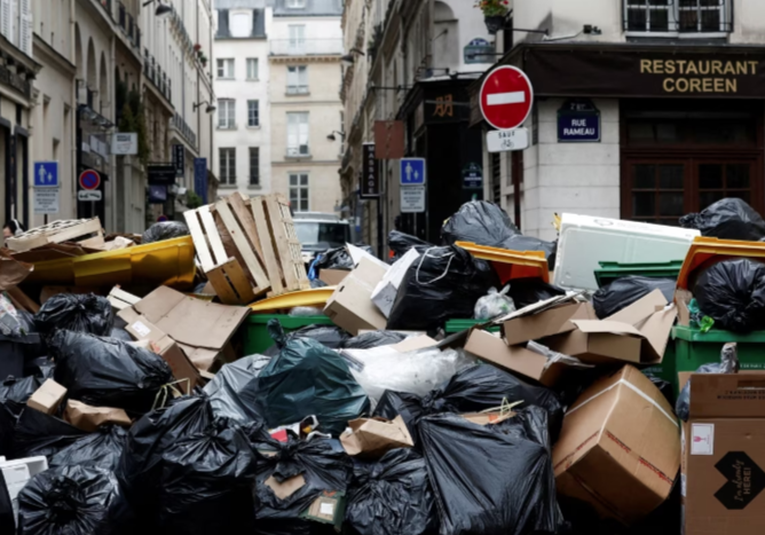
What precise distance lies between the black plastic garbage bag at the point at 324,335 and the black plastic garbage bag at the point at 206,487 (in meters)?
2.33

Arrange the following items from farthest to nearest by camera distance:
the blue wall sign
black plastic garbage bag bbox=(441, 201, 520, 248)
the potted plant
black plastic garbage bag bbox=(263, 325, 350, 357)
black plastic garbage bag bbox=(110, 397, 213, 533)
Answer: the potted plant
the blue wall sign
black plastic garbage bag bbox=(441, 201, 520, 248)
black plastic garbage bag bbox=(263, 325, 350, 357)
black plastic garbage bag bbox=(110, 397, 213, 533)

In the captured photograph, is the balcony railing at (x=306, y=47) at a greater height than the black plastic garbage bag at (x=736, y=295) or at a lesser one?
greater

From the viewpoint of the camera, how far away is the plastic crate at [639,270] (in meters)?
6.75

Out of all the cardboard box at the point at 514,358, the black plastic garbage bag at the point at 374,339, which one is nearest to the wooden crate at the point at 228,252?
the black plastic garbage bag at the point at 374,339

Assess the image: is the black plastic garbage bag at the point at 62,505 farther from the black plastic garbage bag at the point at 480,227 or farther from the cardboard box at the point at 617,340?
the black plastic garbage bag at the point at 480,227

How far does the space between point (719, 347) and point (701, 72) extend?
34.7 ft

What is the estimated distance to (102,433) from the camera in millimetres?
5328

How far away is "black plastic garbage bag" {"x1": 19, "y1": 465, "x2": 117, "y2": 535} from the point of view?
4516 mm

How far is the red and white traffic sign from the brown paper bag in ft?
15.9

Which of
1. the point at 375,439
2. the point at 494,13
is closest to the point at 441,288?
the point at 375,439

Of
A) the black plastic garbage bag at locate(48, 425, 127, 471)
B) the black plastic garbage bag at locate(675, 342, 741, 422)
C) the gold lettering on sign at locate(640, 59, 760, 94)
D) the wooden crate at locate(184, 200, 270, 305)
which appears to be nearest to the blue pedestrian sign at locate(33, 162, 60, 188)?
the gold lettering on sign at locate(640, 59, 760, 94)

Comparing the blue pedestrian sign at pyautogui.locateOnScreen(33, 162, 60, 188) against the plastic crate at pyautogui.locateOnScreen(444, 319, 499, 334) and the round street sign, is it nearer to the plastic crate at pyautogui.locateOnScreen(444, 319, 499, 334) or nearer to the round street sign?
the round street sign

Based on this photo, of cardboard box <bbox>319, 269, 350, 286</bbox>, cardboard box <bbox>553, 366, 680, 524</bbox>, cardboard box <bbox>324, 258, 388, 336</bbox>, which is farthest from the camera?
cardboard box <bbox>319, 269, 350, 286</bbox>

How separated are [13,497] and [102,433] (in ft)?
2.26
